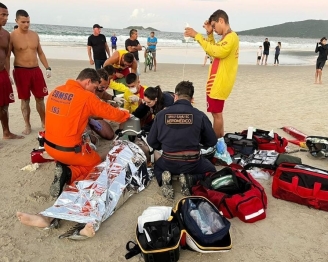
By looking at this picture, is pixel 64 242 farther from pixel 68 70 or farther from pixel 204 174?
pixel 68 70

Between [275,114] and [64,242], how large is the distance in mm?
5592

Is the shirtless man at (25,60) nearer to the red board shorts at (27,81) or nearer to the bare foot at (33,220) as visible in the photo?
the red board shorts at (27,81)

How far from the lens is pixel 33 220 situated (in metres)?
2.86

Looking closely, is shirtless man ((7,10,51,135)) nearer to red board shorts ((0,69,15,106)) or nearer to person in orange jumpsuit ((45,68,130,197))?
red board shorts ((0,69,15,106))

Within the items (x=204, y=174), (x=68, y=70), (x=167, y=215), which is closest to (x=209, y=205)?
(x=167, y=215)

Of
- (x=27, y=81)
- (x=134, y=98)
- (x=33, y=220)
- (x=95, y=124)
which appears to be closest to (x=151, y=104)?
(x=134, y=98)

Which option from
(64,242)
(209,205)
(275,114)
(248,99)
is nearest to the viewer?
(64,242)

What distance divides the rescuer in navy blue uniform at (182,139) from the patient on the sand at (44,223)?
105 cm

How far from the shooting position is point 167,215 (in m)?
2.91

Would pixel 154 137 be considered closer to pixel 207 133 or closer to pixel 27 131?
pixel 207 133

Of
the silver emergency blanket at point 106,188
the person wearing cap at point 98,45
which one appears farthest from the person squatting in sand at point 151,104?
the person wearing cap at point 98,45

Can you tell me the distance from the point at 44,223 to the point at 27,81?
3.11 metres

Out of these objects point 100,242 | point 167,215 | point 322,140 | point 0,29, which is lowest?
point 100,242

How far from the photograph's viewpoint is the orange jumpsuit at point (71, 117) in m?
3.33
